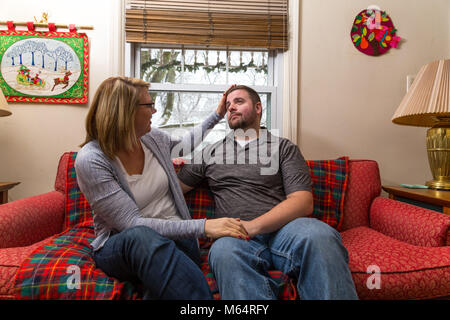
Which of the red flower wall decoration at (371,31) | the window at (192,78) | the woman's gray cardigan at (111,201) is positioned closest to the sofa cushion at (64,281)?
the woman's gray cardigan at (111,201)

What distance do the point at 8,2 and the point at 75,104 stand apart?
2.46ft

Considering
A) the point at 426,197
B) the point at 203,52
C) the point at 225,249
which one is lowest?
the point at 225,249

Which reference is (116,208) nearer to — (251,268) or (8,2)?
(251,268)

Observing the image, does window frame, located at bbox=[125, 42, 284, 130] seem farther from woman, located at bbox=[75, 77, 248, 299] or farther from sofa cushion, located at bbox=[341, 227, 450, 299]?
sofa cushion, located at bbox=[341, 227, 450, 299]

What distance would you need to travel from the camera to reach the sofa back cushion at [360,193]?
1678mm

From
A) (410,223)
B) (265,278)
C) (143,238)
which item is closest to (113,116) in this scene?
(143,238)

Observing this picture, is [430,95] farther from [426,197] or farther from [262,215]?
[262,215]

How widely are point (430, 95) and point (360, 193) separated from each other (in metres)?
0.66

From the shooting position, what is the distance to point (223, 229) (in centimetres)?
107

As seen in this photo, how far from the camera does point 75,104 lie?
6.31ft

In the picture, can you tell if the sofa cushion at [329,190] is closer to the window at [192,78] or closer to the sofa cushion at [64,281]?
the window at [192,78]

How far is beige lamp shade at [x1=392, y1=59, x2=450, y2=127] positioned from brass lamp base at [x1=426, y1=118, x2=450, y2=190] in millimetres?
68

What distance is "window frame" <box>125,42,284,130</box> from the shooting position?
2.03 metres
